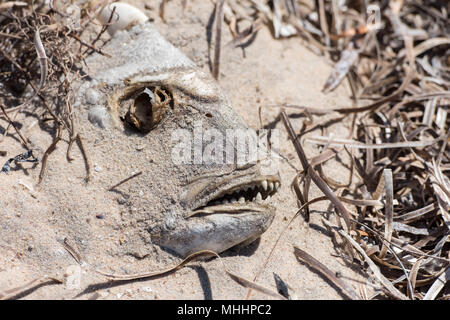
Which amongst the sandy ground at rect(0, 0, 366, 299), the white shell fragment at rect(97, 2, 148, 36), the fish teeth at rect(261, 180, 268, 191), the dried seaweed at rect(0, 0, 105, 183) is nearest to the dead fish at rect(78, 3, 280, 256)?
the fish teeth at rect(261, 180, 268, 191)

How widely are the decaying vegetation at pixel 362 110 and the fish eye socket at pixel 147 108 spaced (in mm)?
409

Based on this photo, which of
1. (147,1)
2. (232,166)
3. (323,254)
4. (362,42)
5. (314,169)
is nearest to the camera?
(232,166)

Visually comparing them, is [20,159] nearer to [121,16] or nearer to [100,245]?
[100,245]

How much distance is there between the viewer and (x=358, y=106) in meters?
3.70

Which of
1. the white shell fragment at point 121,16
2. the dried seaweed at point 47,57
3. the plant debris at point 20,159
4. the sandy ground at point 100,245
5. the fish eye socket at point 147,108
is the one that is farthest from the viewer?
the white shell fragment at point 121,16

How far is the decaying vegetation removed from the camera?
279 cm

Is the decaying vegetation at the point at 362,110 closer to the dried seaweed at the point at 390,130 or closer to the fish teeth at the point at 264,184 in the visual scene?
the dried seaweed at the point at 390,130

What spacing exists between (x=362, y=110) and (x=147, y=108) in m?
1.56

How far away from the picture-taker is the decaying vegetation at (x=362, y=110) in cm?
279

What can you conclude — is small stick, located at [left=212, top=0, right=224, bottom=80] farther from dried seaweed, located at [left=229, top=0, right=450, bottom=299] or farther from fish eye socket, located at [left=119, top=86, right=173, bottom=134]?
fish eye socket, located at [left=119, top=86, right=173, bottom=134]

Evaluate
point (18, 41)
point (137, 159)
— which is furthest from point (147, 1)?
point (137, 159)

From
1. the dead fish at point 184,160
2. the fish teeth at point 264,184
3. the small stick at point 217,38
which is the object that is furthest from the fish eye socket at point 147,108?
the small stick at point 217,38
